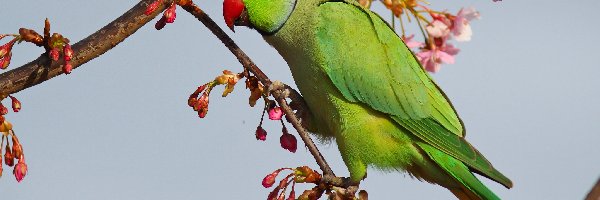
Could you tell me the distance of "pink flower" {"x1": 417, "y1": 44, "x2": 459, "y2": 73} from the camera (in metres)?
4.04

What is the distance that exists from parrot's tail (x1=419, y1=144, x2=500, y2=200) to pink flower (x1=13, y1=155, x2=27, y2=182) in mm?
1643

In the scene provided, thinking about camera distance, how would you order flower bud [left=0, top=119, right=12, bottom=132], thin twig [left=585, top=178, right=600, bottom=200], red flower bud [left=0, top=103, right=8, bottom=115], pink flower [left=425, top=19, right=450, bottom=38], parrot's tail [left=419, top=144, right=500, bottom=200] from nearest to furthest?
thin twig [left=585, top=178, right=600, bottom=200] → red flower bud [left=0, top=103, right=8, bottom=115] → flower bud [left=0, top=119, right=12, bottom=132] → parrot's tail [left=419, top=144, right=500, bottom=200] → pink flower [left=425, top=19, right=450, bottom=38]

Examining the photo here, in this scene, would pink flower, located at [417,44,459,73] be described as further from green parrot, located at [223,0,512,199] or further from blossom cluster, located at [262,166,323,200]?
blossom cluster, located at [262,166,323,200]

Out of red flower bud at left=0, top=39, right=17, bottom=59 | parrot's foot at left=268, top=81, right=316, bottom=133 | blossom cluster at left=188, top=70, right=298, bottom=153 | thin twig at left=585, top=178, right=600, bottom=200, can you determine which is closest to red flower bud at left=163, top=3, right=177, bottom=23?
blossom cluster at left=188, top=70, right=298, bottom=153

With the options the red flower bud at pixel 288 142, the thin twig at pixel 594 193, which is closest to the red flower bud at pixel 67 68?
the red flower bud at pixel 288 142

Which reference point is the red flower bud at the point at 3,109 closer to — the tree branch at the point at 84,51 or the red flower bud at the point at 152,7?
the tree branch at the point at 84,51

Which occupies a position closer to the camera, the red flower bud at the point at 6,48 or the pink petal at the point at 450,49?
the red flower bud at the point at 6,48

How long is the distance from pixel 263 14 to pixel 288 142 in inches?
25.4

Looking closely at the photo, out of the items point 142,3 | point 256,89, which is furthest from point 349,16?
point 142,3

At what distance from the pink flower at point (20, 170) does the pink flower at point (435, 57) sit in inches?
86.5

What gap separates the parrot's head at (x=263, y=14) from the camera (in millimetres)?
3129

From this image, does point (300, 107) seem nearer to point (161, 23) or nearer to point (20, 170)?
point (161, 23)

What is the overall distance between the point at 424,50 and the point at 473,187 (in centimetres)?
107

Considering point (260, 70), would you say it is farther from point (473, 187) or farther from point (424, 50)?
point (424, 50)
